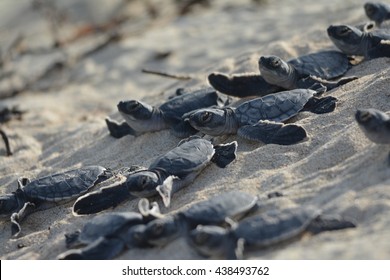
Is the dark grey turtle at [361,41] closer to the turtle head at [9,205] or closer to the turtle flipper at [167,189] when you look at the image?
the turtle flipper at [167,189]

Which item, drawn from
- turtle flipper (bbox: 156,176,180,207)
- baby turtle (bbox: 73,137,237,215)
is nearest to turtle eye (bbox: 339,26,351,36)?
baby turtle (bbox: 73,137,237,215)

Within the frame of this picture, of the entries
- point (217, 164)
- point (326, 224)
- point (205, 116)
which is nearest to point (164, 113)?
point (205, 116)

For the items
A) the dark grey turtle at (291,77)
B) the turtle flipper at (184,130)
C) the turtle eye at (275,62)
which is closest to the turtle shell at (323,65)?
the dark grey turtle at (291,77)

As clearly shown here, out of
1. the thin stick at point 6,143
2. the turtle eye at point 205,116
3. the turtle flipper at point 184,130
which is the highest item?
the turtle eye at point 205,116

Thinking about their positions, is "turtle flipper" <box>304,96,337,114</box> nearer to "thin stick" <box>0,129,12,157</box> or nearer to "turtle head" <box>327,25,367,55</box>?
"turtle head" <box>327,25,367,55</box>

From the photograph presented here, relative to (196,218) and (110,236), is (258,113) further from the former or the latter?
(110,236)
